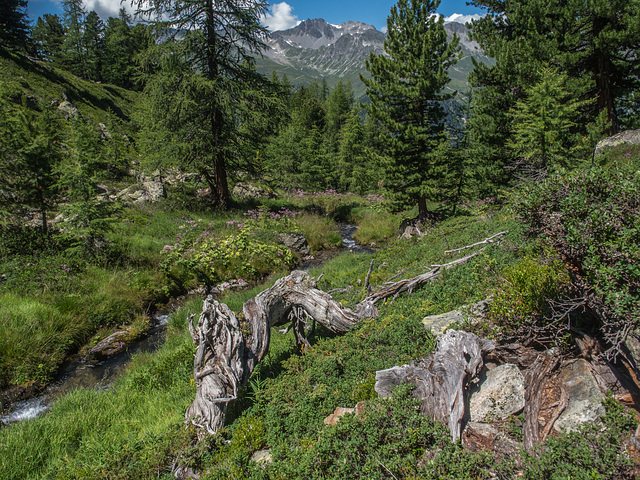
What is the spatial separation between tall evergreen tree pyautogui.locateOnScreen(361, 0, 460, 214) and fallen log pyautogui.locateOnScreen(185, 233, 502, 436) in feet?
34.0

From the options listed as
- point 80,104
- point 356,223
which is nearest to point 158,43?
point 356,223

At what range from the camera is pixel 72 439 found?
5.14m

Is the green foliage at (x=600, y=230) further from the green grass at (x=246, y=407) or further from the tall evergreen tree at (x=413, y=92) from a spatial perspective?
the tall evergreen tree at (x=413, y=92)

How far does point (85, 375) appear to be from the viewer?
7.72 meters

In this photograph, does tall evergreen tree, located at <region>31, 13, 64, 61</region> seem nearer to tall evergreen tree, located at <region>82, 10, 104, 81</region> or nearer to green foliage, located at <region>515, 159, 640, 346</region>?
tall evergreen tree, located at <region>82, 10, 104, 81</region>

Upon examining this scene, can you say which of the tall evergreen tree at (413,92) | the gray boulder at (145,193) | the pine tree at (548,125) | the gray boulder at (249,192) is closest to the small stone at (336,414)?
the pine tree at (548,125)

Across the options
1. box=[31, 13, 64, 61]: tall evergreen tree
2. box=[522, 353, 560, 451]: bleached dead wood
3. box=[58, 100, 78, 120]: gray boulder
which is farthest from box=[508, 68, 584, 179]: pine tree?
box=[31, 13, 64, 61]: tall evergreen tree

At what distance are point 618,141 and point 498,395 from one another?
1414cm

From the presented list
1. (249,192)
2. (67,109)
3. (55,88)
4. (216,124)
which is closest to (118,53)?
(55,88)

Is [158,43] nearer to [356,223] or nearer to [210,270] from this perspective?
[210,270]

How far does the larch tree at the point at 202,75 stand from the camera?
16062mm

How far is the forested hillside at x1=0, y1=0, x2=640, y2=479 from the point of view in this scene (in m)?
3.24

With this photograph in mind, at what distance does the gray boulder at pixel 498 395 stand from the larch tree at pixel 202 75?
53.0 ft

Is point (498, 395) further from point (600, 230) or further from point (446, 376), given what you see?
point (600, 230)
